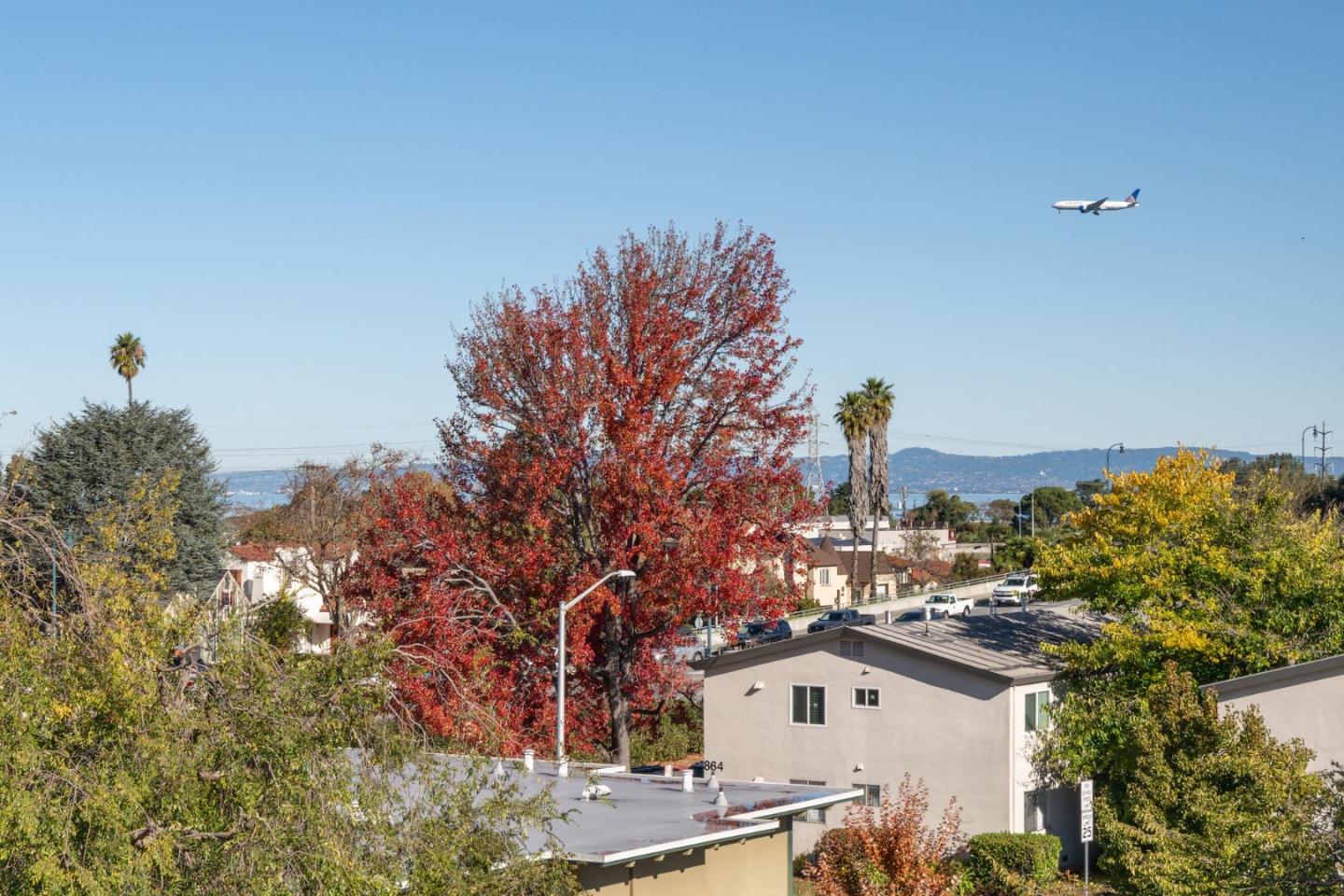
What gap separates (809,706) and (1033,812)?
5.96 m

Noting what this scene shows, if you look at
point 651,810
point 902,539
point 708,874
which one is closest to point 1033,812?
point 708,874

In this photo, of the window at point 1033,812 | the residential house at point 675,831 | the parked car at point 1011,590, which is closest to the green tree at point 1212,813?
the window at point 1033,812

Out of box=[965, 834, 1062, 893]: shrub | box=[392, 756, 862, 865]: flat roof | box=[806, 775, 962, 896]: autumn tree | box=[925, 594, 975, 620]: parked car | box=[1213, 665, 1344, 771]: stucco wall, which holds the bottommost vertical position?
box=[965, 834, 1062, 893]: shrub

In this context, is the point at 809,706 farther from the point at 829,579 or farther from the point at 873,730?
the point at 829,579

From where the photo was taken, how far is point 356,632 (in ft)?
48.3

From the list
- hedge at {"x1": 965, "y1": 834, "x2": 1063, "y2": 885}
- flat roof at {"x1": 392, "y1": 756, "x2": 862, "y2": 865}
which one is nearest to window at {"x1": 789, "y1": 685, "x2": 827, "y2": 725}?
hedge at {"x1": 965, "y1": 834, "x2": 1063, "y2": 885}

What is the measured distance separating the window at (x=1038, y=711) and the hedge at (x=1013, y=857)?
129 inches

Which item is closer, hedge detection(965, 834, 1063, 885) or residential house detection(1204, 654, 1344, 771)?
residential house detection(1204, 654, 1344, 771)

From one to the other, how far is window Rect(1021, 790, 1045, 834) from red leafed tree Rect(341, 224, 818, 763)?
25.1ft

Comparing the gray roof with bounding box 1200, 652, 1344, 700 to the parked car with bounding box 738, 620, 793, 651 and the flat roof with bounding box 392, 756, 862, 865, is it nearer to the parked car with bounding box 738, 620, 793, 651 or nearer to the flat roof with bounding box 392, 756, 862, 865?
the flat roof with bounding box 392, 756, 862, 865

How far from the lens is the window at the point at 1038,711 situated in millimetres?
36094

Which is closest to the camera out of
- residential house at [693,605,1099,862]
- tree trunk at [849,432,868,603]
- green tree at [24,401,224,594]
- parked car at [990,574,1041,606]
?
residential house at [693,605,1099,862]

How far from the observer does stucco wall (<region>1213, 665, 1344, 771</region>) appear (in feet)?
103

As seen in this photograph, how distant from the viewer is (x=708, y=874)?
22500 millimetres
